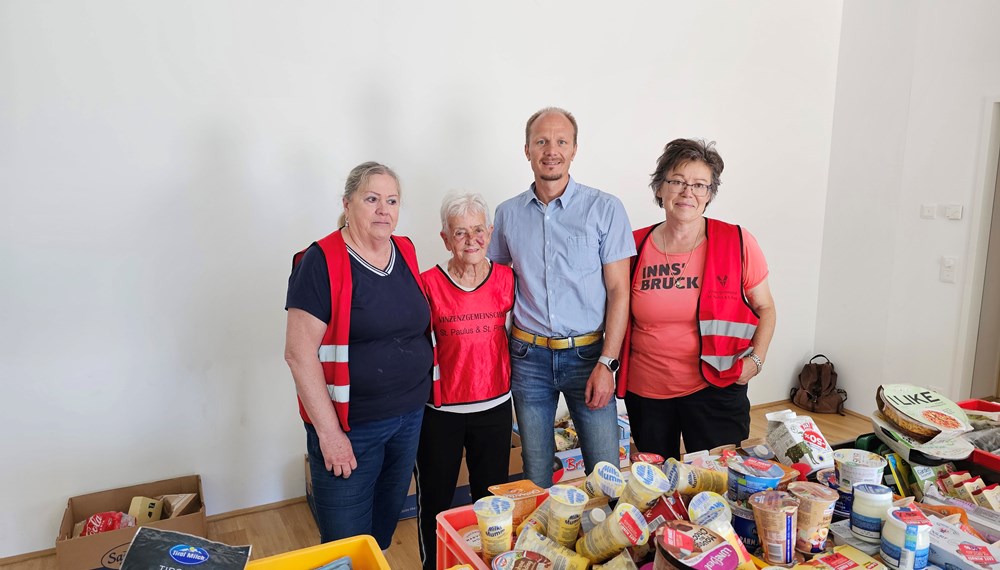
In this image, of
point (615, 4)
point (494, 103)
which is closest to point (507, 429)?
point (494, 103)

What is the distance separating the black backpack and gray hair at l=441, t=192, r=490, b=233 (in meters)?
→ 3.28

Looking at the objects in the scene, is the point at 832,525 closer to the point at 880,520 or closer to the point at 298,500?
the point at 880,520

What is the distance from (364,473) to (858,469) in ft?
3.97

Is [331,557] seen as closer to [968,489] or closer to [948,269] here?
[968,489]

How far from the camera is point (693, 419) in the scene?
6.43 feet

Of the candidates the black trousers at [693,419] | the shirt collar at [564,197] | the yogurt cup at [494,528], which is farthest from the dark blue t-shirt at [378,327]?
the black trousers at [693,419]

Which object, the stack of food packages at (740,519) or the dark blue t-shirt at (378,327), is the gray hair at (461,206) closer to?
the dark blue t-shirt at (378,327)

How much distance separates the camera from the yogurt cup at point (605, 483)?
1179 mm

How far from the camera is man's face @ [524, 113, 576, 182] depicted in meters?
1.96

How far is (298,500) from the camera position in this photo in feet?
9.66

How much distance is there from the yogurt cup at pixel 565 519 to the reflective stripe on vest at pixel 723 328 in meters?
0.96

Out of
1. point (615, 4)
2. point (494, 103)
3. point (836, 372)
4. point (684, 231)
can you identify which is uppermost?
point (615, 4)

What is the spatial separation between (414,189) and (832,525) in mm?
2298

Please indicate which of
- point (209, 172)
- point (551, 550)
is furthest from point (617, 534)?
point (209, 172)
